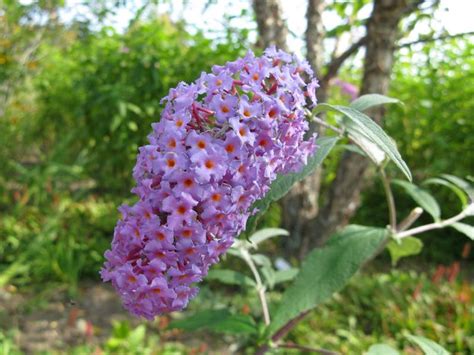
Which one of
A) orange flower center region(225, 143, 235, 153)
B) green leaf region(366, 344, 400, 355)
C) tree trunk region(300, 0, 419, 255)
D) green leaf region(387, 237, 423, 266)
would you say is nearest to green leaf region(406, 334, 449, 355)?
green leaf region(366, 344, 400, 355)

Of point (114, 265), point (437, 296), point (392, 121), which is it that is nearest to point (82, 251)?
point (437, 296)

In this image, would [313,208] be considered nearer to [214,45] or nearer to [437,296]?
[437,296]

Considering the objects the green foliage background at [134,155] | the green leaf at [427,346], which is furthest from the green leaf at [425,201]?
the green foliage background at [134,155]

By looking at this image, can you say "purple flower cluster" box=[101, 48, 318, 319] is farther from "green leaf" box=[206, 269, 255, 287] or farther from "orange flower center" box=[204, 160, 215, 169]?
"green leaf" box=[206, 269, 255, 287]

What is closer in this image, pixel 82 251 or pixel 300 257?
pixel 300 257

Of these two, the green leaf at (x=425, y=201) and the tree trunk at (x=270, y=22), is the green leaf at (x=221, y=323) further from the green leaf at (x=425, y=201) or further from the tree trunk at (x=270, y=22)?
the tree trunk at (x=270, y=22)

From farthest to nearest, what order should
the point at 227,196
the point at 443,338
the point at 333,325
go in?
1. the point at 333,325
2. the point at 443,338
3. the point at 227,196

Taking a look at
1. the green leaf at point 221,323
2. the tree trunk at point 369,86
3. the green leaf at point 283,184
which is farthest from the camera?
the tree trunk at point 369,86
